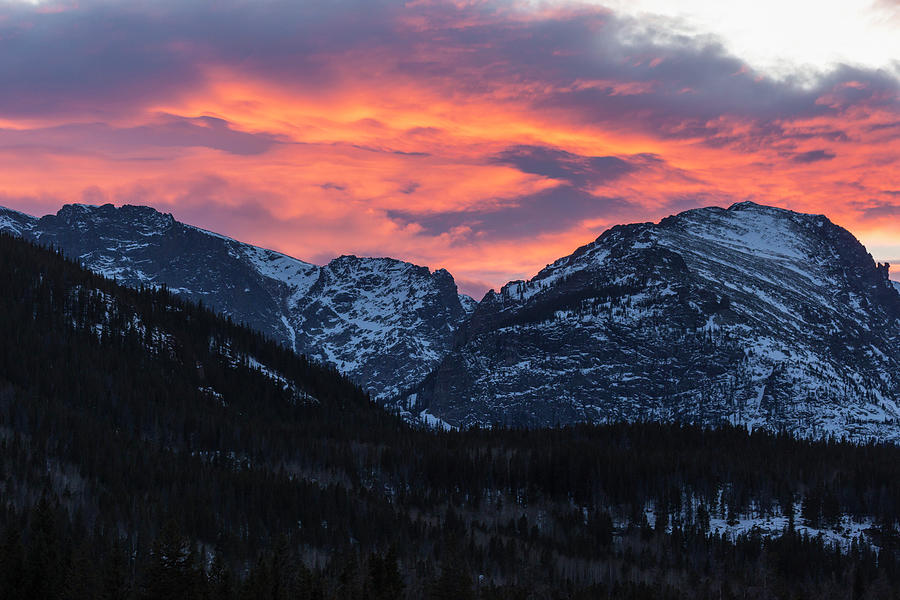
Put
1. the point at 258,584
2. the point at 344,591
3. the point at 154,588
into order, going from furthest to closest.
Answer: the point at 344,591 → the point at 258,584 → the point at 154,588

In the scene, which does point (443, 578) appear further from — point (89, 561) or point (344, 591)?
point (89, 561)

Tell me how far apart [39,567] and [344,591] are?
47442 mm

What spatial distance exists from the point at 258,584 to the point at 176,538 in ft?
45.4

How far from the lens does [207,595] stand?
17000 cm

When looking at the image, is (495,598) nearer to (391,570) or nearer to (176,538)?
(391,570)

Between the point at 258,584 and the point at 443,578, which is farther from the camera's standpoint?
the point at 443,578

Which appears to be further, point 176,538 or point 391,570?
point 391,570

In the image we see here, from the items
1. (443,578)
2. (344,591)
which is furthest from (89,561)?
(443,578)

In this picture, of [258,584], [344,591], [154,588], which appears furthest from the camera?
[344,591]

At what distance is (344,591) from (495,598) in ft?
83.3

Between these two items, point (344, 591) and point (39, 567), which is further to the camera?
point (344, 591)

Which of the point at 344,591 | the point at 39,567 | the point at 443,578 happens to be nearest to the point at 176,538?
the point at 39,567

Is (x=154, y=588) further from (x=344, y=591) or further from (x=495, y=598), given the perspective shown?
(x=495, y=598)

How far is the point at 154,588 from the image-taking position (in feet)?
532
